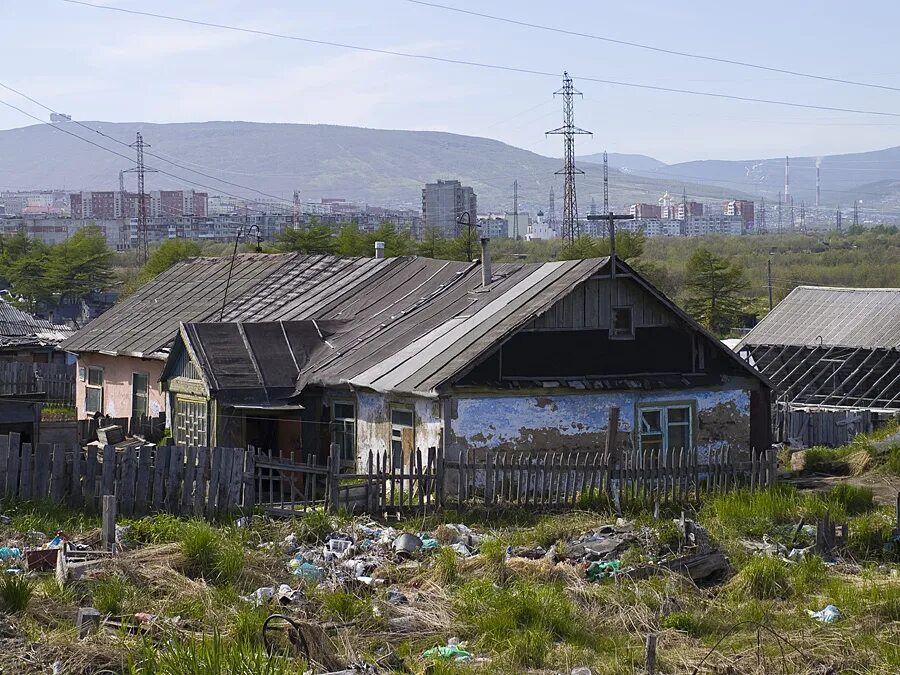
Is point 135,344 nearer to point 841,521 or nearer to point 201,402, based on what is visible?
point 201,402

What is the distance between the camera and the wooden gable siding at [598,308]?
21.4 m

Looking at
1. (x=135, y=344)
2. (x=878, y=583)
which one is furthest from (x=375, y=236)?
(x=878, y=583)

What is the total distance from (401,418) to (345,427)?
6.10 feet

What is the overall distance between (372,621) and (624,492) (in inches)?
267

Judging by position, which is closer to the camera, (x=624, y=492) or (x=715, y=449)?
(x=624, y=492)

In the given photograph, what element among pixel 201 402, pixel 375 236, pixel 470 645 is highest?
pixel 375 236

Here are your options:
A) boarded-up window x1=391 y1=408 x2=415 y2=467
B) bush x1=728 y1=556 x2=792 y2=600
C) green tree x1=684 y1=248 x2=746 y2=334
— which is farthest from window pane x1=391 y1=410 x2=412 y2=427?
green tree x1=684 y1=248 x2=746 y2=334

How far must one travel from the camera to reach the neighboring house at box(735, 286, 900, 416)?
3450 centimetres

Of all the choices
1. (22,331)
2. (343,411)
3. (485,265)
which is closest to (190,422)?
(343,411)

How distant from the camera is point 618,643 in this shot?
38.1ft

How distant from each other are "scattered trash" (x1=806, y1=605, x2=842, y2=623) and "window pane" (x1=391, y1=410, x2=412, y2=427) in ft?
30.6

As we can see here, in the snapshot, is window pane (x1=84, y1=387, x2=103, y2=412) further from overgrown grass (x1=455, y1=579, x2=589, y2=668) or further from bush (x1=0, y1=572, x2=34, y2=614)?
overgrown grass (x1=455, y1=579, x2=589, y2=668)

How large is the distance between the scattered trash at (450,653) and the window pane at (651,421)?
10937 millimetres

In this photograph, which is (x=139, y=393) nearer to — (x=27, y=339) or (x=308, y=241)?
(x=27, y=339)
